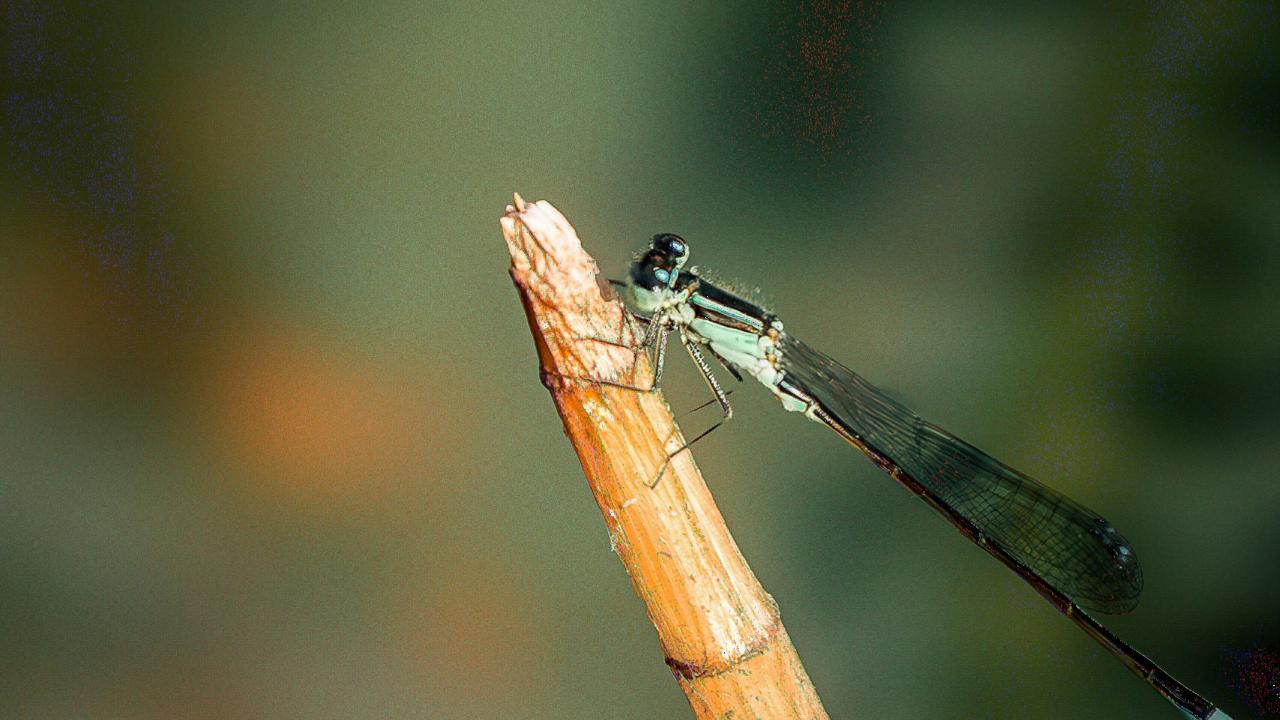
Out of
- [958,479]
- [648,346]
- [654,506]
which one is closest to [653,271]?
[648,346]

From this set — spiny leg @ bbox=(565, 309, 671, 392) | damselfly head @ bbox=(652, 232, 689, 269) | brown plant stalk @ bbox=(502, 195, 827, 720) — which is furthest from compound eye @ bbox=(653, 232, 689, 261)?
brown plant stalk @ bbox=(502, 195, 827, 720)

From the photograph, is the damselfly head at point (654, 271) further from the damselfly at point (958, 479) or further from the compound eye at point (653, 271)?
the damselfly at point (958, 479)

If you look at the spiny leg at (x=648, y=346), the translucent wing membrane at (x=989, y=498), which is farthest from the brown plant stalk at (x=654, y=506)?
the translucent wing membrane at (x=989, y=498)

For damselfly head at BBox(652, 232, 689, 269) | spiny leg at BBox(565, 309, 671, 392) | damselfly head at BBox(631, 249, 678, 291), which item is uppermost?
damselfly head at BBox(652, 232, 689, 269)

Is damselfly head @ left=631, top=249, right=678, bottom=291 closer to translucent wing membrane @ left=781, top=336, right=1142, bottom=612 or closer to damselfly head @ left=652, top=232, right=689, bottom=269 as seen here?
damselfly head @ left=652, top=232, right=689, bottom=269

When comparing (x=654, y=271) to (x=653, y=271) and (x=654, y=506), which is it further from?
(x=654, y=506)

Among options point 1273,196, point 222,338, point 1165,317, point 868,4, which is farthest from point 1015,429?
point 222,338
